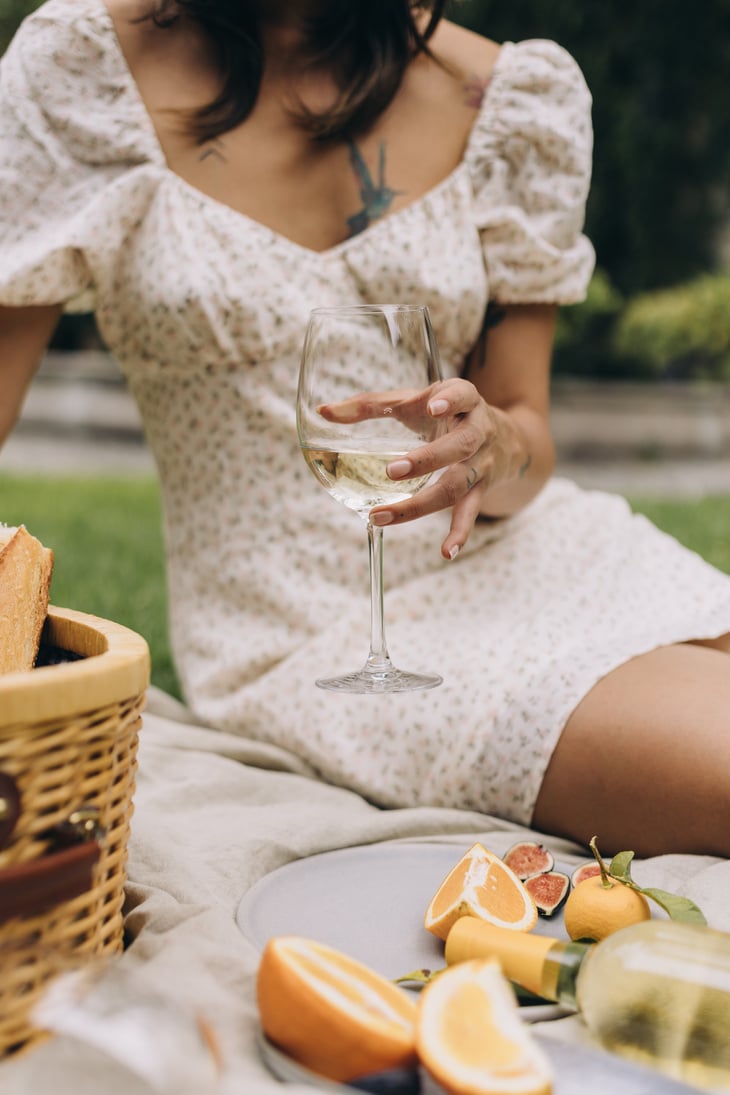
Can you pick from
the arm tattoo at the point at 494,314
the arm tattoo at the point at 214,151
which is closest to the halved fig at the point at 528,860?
the arm tattoo at the point at 494,314

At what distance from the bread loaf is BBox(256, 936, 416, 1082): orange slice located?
43cm

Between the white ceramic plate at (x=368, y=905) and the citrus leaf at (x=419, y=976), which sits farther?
the white ceramic plate at (x=368, y=905)

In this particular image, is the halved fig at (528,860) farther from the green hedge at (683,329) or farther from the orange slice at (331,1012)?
the green hedge at (683,329)

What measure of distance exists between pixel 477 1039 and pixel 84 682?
1.45ft

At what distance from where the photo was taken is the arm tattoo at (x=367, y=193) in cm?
228

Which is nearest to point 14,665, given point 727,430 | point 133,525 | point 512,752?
point 512,752

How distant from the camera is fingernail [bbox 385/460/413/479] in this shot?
1.32m

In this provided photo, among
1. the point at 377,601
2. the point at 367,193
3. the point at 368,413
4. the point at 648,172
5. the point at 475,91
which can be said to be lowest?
the point at 377,601

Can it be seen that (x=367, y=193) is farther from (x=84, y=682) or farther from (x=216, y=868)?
(x=84, y=682)

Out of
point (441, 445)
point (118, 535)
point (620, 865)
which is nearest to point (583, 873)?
point (620, 865)

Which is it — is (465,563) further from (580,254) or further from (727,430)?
(727,430)

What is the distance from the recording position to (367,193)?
90.2 inches

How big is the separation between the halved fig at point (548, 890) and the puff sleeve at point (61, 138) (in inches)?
51.1

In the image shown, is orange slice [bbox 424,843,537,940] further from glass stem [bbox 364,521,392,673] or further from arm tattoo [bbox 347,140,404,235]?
arm tattoo [bbox 347,140,404,235]
